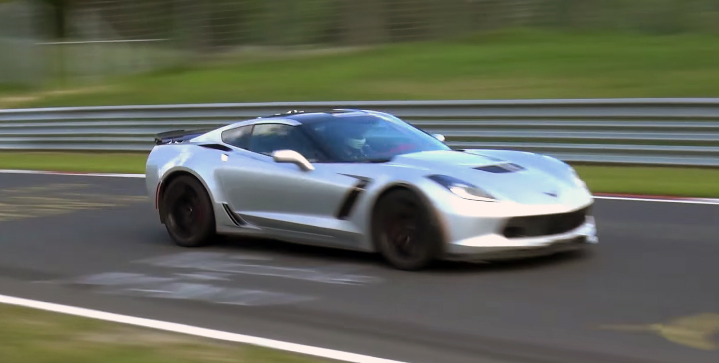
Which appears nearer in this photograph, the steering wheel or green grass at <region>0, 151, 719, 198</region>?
the steering wheel

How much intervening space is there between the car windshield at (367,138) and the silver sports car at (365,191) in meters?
0.01

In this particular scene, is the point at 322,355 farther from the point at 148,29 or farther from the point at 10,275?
the point at 148,29

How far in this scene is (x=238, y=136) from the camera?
29.0 feet

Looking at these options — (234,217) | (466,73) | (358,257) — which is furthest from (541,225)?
(466,73)

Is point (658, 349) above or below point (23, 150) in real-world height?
above

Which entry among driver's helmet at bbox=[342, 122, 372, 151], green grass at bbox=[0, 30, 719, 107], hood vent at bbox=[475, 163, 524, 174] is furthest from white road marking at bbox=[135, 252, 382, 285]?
green grass at bbox=[0, 30, 719, 107]

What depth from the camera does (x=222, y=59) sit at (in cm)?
2594

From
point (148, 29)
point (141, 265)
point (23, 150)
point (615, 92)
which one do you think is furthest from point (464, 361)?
point (148, 29)

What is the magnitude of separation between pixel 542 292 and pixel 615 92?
11143 mm

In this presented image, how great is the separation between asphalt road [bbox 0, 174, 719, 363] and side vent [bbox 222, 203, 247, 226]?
28 centimetres

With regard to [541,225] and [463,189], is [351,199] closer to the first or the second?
[463,189]

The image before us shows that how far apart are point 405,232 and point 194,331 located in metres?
1.95

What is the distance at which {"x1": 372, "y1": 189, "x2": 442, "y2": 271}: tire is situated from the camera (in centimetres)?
710

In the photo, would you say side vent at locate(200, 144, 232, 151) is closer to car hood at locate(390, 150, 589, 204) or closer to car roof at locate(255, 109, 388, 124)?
car roof at locate(255, 109, 388, 124)
